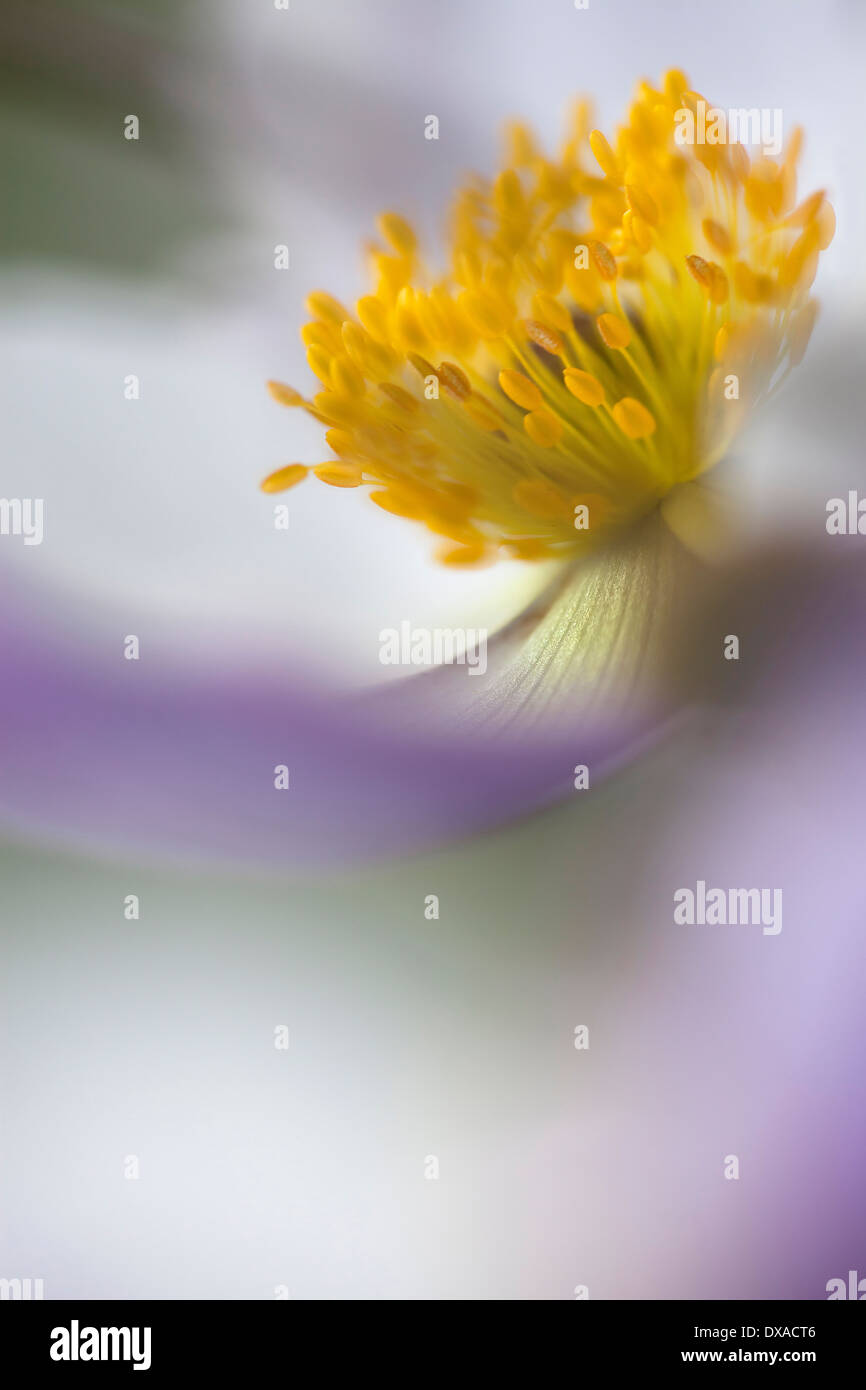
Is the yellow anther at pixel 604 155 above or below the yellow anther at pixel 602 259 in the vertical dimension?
above

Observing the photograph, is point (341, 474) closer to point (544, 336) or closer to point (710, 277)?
point (544, 336)

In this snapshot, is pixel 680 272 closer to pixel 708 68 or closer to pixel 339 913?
pixel 708 68

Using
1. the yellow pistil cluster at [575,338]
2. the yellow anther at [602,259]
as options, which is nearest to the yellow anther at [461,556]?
the yellow pistil cluster at [575,338]

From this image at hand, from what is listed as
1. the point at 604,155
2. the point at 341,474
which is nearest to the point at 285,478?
the point at 341,474

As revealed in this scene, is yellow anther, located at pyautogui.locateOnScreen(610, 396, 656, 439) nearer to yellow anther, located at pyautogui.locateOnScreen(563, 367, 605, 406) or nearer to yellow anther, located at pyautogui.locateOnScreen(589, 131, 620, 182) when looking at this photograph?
yellow anther, located at pyautogui.locateOnScreen(563, 367, 605, 406)

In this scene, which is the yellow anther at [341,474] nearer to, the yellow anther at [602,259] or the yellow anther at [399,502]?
the yellow anther at [399,502]

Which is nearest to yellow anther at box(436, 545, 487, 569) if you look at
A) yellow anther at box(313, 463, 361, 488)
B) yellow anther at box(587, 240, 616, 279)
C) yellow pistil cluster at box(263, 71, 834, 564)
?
yellow pistil cluster at box(263, 71, 834, 564)
